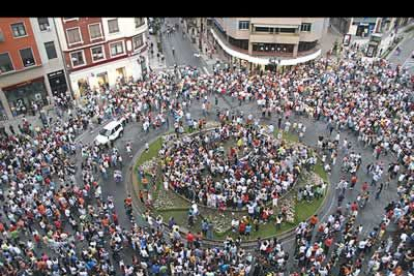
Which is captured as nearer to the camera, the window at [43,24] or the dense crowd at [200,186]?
the dense crowd at [200,186]

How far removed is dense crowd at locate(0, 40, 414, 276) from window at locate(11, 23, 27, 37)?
23.1 ft

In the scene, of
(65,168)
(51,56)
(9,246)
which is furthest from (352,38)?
(9,246)

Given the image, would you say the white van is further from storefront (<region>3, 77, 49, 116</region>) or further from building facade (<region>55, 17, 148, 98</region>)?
storefront (<region>3, 77, 49, 116</region>)

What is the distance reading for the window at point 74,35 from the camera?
3819cm

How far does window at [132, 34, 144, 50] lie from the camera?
42.0 meters

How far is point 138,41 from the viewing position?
140 feet

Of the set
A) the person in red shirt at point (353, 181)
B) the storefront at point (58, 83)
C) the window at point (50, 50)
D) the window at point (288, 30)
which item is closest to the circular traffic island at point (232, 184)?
the person in red shirt at point (353, 181)

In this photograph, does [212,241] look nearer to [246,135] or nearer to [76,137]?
[246,135]

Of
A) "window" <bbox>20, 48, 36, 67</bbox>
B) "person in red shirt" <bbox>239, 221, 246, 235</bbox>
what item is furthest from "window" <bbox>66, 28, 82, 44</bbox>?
"person in red shirt" <bbox>239, 221, 246, 235</bbox>

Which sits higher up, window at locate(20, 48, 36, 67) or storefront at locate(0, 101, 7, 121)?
window at locate(20, 48, 36, 67)

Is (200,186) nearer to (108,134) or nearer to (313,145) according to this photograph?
(108,134)

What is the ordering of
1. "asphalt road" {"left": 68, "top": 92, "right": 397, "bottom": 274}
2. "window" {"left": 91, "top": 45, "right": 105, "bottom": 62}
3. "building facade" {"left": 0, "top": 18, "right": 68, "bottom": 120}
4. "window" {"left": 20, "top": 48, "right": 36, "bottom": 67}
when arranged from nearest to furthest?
1. "asphalt road" {"left": 68, "top": 92, "right": 397, "bottom": 274}
2. "building facade" {"left": 0, "top": 18, "right": 68, "bottom": 120}
3. "window" {"left": 20, "top": 48, "right": 36, "bottom": 67}
4. "window" {"left": 91, "top": 45, "right": 105, "bottom": 62}

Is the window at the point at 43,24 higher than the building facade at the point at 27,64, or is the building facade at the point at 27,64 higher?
the window at the point at 43,24

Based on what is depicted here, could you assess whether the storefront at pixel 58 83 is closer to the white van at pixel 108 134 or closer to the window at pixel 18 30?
the window at pixel 18 30
